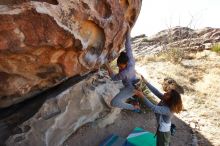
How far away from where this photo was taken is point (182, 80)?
866 cm

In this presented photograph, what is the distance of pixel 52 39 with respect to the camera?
3916mm

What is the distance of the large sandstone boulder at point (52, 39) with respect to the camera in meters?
3.68

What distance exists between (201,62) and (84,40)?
20.4ft

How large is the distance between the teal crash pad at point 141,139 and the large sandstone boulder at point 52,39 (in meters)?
1.29

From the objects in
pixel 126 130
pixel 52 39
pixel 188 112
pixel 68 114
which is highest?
pixel 52 39

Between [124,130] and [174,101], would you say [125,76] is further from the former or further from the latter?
[124,130]

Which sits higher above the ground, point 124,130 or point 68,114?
point 68,114

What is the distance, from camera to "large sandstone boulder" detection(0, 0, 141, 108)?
12.1ft

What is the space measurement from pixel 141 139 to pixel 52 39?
7.74ft

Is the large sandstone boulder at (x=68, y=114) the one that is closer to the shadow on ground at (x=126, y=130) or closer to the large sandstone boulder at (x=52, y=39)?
the shadow on ground at (x=126, y=130)

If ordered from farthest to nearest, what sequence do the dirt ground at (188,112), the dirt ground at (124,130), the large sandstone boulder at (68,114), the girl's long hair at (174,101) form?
the dirt ground at (188,112) < the dirt ground at (124,130) < the large sandstone boulder at (68,114) < the girl's long hair at (174,101)

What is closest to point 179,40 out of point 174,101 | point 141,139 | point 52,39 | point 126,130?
point 126,130

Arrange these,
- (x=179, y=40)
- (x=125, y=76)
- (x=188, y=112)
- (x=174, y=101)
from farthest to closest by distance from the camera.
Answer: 1. (x=179, y=40)
2. (x=188, y=112)
3. (x=125, y=76)
4. (x=174, y=101)

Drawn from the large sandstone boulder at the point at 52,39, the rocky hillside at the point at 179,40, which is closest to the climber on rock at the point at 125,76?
the large sandstone boulder at the point at 52,39
